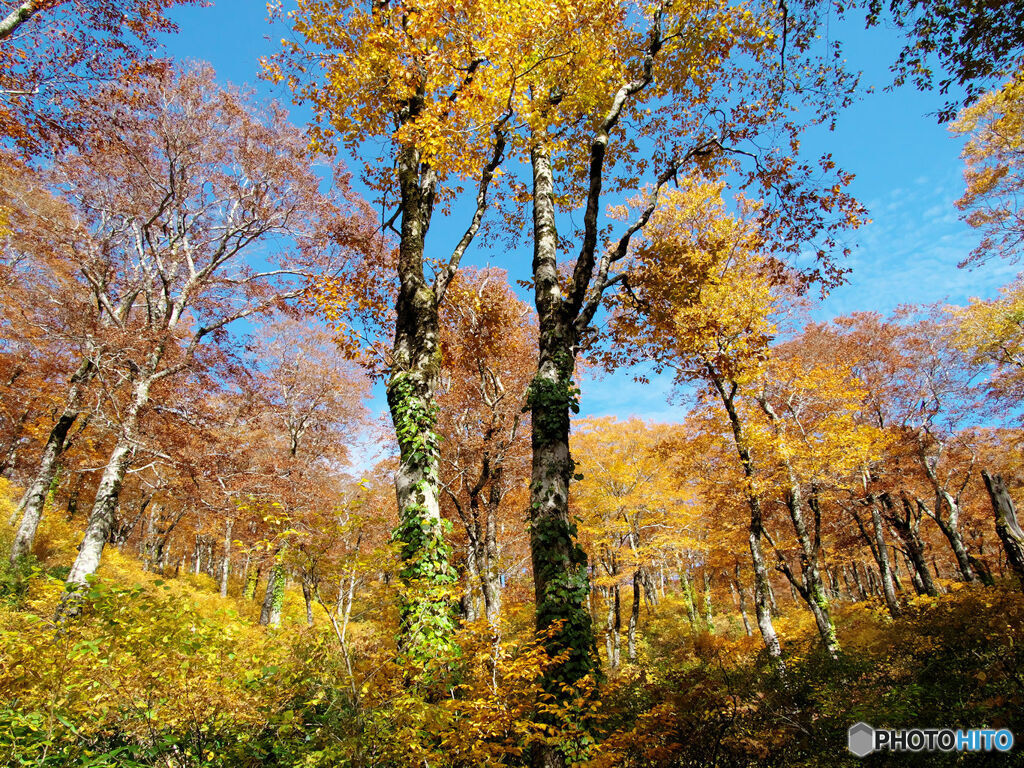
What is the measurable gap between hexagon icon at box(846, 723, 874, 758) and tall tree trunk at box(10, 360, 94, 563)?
49.0 ft

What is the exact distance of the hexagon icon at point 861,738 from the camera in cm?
348

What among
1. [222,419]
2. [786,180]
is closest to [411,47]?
[786,180]

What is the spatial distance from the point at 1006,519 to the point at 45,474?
2167 centimetres

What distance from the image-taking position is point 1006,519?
282 inches

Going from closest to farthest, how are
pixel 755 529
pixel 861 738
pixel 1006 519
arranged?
pixel 861 738 → pixel 1006 519 → pixel 755 529

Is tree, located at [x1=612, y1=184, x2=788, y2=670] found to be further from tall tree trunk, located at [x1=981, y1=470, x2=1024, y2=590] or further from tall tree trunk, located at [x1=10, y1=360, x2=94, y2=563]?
tall tree trunk, located at [x1=10, y1=360, x2=94, y2=563]

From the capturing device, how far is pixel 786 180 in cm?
662

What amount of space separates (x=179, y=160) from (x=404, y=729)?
1398 centimetres

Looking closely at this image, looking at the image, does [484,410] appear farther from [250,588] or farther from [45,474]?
[250,588]

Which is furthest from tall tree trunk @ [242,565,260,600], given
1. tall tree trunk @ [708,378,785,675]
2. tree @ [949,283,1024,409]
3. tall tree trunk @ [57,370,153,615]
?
tree @ [949,283,1024,409]

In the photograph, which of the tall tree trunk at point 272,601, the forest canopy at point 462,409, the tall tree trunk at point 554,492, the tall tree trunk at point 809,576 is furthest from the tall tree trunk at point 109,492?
the tall tree trunk at point 809,576

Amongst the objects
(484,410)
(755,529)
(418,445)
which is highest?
(484,410)

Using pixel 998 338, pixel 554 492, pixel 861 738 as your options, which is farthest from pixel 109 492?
pixel 998 338

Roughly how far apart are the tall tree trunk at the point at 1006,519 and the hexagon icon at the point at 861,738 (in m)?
6.12
